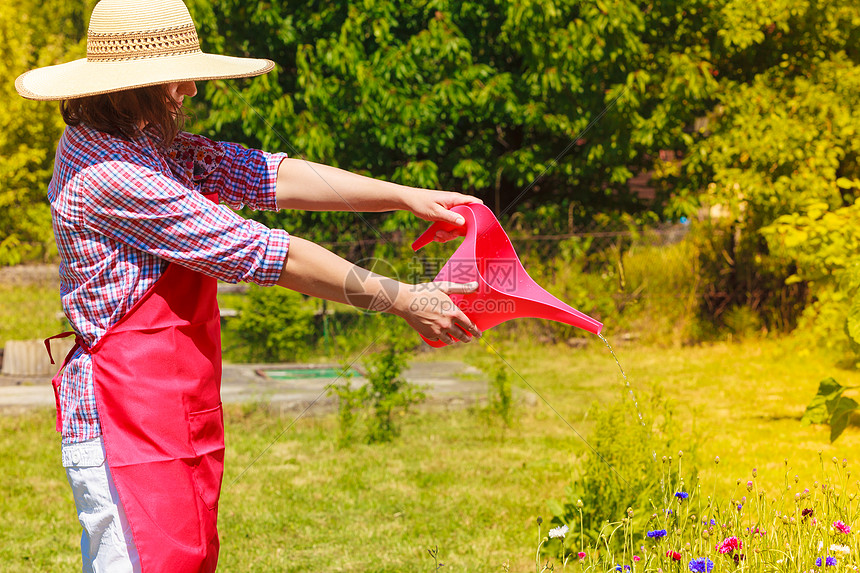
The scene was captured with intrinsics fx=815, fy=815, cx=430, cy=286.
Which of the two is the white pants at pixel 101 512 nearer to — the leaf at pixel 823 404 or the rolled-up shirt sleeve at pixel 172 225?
the rolled-up shirt sleeve at pixel 172 225

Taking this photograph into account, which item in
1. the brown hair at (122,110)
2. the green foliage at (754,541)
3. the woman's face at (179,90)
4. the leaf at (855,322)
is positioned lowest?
the green foliage at (754,541)

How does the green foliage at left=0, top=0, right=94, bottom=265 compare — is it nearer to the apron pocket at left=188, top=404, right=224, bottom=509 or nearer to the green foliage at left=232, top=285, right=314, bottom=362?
the green foliage at left=232, top=285, right=314, bottom=362

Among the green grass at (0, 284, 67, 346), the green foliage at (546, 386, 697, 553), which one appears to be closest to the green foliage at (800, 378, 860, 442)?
the green foliage at (546, 386, 697, 553)

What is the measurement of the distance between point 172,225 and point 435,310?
64cm

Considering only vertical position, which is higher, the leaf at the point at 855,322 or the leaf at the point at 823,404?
the leaf at the point at 855,322

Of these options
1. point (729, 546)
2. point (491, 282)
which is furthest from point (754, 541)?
point (491, 282)

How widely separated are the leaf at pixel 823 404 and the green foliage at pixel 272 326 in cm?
489

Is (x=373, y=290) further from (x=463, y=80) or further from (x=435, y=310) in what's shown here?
(x=463, y=80)

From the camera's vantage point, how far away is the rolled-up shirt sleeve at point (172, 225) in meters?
1.77

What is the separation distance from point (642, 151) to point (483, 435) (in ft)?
17.4

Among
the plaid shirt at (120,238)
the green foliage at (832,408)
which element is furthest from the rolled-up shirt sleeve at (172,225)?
the green foliage at (832,408)

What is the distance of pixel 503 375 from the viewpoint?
6055 mm

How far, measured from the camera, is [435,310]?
1.97 m

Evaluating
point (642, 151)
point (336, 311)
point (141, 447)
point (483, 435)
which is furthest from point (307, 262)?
point (642, 151)
